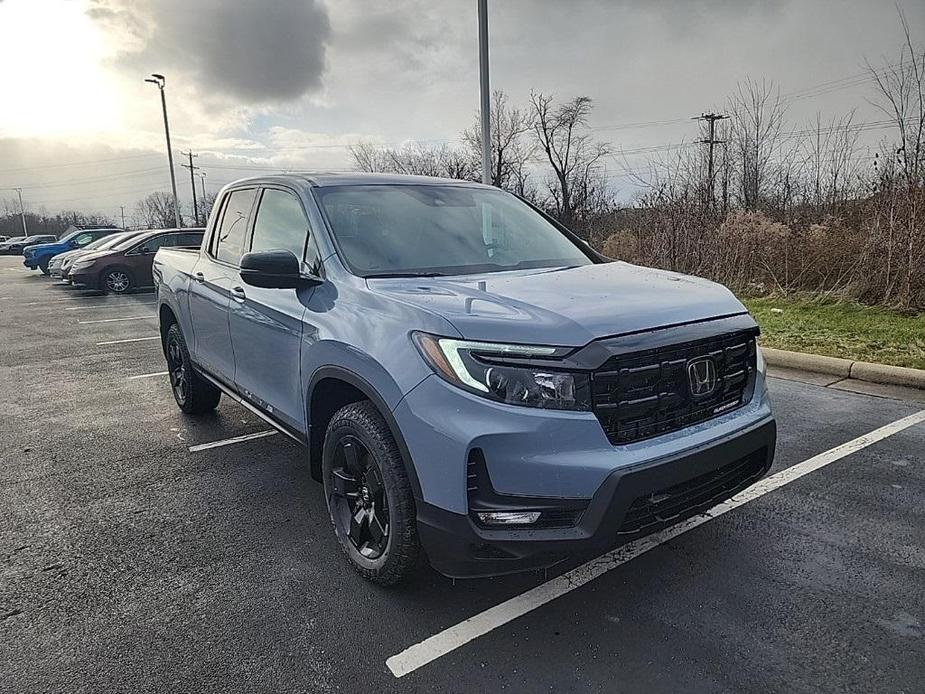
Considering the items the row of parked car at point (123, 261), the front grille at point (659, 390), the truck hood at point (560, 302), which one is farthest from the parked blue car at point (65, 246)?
the front grille at point (659, 390)

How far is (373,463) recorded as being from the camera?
2.77m

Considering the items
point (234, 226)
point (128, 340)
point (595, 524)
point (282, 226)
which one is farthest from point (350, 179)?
point (128, 340)

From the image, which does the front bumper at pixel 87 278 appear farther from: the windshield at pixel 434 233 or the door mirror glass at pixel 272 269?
the door mirror glass at pixel 272 269

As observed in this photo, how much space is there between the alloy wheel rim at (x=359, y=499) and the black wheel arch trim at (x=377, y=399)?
25 centimetres

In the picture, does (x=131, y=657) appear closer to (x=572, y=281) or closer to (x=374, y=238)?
(x=374, y=238)

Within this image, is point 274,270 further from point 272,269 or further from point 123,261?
point 123,261

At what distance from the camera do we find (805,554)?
3.10 metres

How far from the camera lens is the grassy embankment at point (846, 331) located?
22.0 feet

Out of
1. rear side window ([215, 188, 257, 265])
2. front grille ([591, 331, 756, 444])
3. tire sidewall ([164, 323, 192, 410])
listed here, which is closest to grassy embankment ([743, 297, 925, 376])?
front grille ([591, 331, 756, 444])

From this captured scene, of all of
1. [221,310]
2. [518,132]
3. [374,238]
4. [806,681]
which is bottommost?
A: [806,681]

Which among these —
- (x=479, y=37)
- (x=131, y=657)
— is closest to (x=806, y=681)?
(x=131, y=657)

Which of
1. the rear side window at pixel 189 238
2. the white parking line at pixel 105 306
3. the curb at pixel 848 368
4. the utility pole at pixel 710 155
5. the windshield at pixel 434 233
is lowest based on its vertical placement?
the curb at pixel 848 368

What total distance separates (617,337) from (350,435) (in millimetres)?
1240

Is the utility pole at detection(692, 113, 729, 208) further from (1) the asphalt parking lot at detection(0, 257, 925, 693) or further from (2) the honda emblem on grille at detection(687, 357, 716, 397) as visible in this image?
(2) the honda emblem on grille at detection(687, 357, 716, 397)
